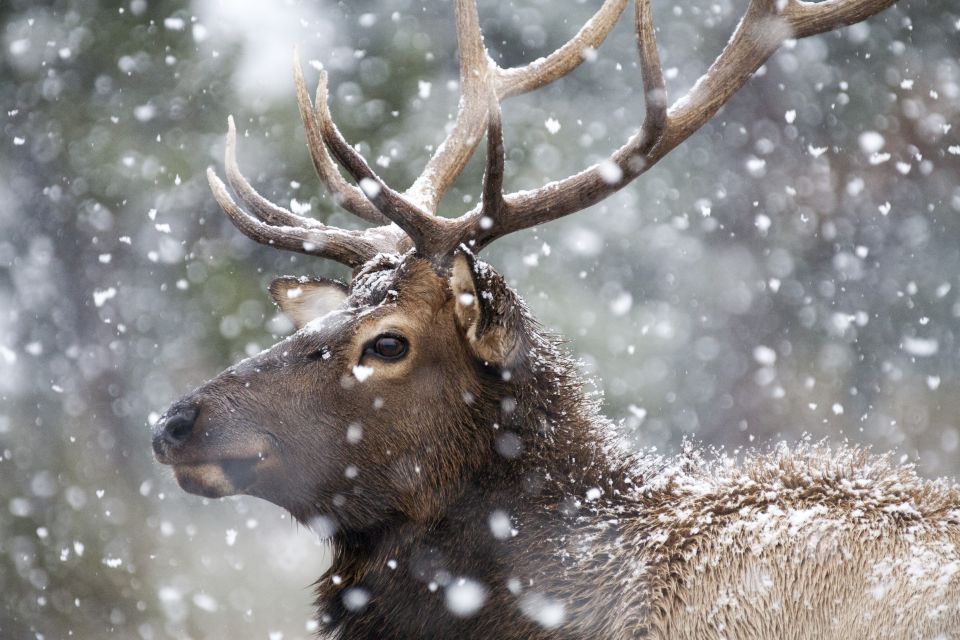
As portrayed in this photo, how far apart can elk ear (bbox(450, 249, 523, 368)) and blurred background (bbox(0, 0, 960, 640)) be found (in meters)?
4.02

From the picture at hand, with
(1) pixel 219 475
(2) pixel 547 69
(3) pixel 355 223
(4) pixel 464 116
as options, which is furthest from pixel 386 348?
(3) pixel 355 223

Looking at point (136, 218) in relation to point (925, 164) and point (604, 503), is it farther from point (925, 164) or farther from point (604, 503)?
point (925, 164)

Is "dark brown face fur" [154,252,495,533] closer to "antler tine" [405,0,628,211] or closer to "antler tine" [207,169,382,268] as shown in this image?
"antler tine" [207,169,382,268]

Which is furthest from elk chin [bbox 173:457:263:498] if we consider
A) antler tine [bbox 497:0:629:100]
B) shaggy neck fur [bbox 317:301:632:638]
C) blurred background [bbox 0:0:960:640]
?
blurred background [bbox 0:0:960:640]

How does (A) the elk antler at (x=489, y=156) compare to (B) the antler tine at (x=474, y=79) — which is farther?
(B) the antler tine at (x=474, y=79)

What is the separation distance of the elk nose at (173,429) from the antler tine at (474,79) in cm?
151

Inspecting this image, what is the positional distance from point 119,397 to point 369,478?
6511 millimetres

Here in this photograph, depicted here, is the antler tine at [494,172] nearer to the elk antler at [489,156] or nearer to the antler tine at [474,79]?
the elk antler at [489,156]

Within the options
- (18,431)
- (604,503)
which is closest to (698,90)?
(604,503)

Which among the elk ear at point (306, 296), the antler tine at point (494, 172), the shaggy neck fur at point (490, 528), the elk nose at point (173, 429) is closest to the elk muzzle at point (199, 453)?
the elk nose at point (173, 429)

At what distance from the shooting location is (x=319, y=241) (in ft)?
12.2

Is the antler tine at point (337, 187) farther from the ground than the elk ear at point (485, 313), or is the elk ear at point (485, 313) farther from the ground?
the elk ear at point (485, 313)

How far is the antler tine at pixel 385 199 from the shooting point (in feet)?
10.6

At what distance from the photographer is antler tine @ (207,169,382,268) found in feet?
12.2
